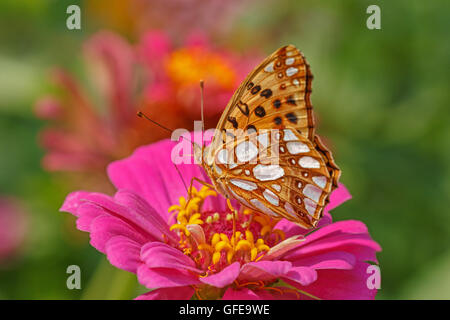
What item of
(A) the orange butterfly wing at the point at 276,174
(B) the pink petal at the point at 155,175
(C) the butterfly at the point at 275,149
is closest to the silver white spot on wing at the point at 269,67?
(C) the butterfly at the point at 275,149

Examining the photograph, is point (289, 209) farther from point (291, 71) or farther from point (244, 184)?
point (291, 71)

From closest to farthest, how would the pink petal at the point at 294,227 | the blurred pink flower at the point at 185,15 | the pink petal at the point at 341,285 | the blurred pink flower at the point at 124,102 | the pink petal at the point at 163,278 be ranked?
1. the pink petal at the point at 163,278
2. the pink petal at the point at 341,285
3. the pink petal at the point at 294,227
4. the blurred pink flower at the point at 124,102
5. the blurred pink flower at the point at 185,15

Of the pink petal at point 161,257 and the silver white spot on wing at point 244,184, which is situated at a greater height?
the silver white spot on wing at point 244,184

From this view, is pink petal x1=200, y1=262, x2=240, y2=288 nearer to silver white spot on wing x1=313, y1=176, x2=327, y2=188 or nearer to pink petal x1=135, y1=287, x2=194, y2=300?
pink petal x1=135, y1=287, x2=194, y2=300

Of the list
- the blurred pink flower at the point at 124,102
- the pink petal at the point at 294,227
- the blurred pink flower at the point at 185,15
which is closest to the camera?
the pink petal at the point at 294,227

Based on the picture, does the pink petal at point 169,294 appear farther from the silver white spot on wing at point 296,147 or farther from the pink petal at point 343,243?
the silver white spot on wing at point 296,147
